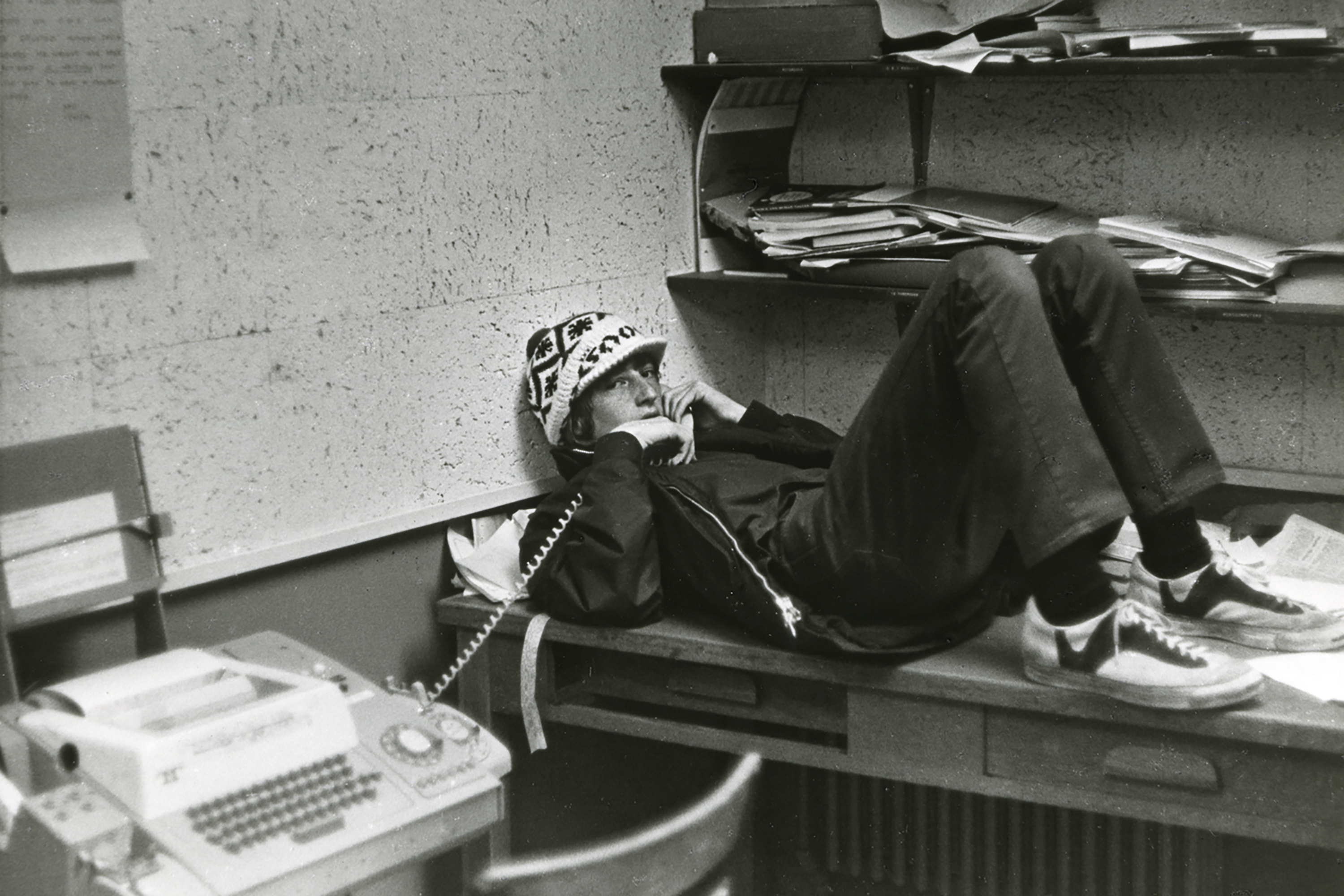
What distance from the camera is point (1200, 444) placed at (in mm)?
1827

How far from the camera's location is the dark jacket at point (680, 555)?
194 cm

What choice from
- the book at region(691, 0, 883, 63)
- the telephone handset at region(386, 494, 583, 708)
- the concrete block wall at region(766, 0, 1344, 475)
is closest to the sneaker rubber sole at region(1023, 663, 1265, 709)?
the telephone handset at region(386, 494, 583, 708)

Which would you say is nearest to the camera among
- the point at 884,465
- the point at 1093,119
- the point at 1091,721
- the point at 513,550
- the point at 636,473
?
the point at 1091,721

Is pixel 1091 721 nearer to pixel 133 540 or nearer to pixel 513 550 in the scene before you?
pixel 513 550

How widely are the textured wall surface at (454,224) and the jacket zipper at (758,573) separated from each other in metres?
0.50

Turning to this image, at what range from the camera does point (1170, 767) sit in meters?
1.72

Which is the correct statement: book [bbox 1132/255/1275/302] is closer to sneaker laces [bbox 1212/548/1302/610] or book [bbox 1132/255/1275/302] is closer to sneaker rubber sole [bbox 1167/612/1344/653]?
sneaker laces [bbox 1212/548/1302/610]

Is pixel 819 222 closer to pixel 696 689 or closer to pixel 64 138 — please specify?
pixel 696 689

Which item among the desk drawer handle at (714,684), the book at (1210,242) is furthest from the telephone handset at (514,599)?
the book at (1210,242)

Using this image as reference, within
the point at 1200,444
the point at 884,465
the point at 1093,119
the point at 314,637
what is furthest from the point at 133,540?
the point at 1093,119

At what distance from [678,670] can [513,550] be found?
373mm

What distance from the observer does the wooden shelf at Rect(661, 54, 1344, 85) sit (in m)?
2.06

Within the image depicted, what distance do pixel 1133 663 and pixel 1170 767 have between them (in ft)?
0.47

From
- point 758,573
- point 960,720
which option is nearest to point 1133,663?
point 960,720
